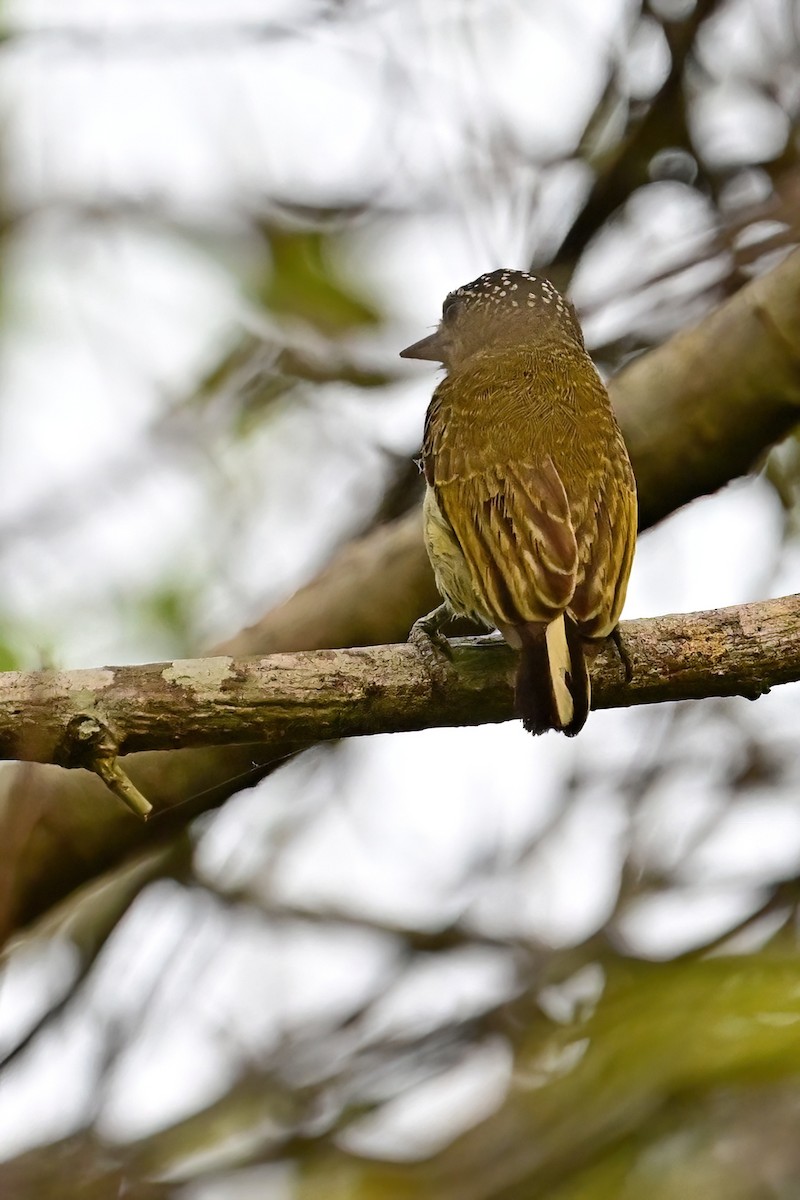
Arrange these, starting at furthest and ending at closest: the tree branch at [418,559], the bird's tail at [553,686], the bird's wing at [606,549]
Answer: the tree branch at [418,559] → the bird's wing at [606,549] → the bird's tail at [553,686]

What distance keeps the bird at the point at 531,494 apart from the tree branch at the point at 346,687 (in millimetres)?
109

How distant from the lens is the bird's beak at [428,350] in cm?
507

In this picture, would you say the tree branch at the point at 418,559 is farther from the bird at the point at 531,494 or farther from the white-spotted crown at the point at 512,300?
the white-spotted crown at the point at 512,300

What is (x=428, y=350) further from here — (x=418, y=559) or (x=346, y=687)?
(x=346, y=687)

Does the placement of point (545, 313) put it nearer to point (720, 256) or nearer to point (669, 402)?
point (669, 402)

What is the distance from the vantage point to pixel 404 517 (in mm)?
5262

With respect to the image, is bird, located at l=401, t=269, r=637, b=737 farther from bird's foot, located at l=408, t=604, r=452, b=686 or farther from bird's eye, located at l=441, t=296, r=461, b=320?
bird's eye, located at l=441, t=296, r=461, b=320

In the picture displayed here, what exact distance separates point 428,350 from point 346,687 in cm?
200

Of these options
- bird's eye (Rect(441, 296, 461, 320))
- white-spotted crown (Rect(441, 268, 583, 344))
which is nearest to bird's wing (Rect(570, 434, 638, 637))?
white-spotted crown (Rect(441, 268, 583, 344))

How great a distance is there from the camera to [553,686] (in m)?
3.56

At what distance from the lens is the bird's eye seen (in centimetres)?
554

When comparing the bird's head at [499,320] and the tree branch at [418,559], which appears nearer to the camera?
the tree branch at [418,559]

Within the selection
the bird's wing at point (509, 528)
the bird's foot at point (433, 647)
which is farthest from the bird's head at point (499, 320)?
the bird's foot at point (433, 647)

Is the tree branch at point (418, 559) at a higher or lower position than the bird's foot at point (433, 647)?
lower
